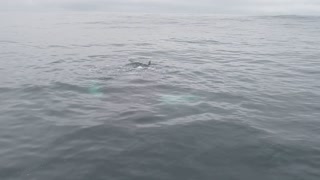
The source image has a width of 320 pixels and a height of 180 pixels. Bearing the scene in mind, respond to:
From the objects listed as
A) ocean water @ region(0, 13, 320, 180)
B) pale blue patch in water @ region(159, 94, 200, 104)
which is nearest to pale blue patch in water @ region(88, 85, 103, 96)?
ocean water @ region(0, 13, 320, 180)

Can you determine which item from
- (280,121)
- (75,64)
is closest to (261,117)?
(280,121)

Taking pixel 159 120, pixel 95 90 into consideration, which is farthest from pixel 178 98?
pixel 95 90

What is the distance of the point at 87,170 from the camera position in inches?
391

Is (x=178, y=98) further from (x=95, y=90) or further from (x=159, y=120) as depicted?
(x=95, y=90)

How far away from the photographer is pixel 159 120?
1414cm

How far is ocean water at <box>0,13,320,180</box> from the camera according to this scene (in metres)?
10.2

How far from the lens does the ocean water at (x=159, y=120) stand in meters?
10.2

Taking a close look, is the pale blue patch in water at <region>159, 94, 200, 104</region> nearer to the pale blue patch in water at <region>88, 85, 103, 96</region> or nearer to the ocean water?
the ocean water

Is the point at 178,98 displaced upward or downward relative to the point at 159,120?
upward

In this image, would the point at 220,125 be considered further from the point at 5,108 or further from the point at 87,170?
the point at 5,108

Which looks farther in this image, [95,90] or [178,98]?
[95,90]

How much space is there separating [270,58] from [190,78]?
12.5m

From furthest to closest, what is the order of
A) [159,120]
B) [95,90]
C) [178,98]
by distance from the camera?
1. [95,90]
2. [178,98]
3. [159,120]

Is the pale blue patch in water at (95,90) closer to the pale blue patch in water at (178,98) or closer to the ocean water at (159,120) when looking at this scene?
the ocean water at (159,120)
